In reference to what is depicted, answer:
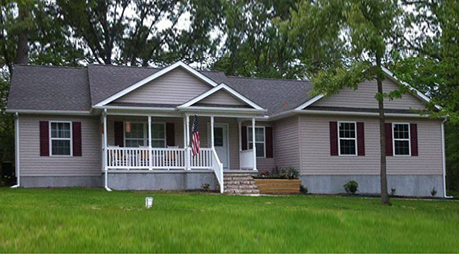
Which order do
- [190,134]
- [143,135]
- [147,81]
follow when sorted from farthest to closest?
[190,134], [143,135], [147,81]

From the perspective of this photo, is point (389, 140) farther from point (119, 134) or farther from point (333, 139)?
point (119, 134)

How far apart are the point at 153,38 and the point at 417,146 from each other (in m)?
18.6

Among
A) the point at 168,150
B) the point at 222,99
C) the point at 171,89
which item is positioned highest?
the point at 171,89

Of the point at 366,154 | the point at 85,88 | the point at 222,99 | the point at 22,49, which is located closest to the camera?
the point at 222,99

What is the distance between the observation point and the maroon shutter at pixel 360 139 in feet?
79.8

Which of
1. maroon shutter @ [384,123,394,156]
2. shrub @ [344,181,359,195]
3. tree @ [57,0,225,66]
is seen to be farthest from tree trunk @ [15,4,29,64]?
maroon shutter @ [384,123,394,156]

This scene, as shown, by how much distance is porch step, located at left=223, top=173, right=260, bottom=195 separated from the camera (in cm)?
2129

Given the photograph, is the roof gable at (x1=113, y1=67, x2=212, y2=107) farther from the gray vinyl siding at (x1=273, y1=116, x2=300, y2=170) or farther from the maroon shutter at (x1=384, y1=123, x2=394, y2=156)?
the maroon shutter at (x1=384, y1=123, x2=394, y2=156)

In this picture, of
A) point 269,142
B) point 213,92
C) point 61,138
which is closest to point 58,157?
point 61,138

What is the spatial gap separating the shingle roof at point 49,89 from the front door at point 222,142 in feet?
16.9

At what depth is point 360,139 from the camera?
24.3m

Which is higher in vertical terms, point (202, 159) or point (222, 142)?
point (222, 142)

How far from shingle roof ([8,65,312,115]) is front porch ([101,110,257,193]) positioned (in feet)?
4.85

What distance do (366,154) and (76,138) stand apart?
1121 centimetres
